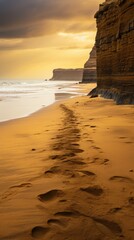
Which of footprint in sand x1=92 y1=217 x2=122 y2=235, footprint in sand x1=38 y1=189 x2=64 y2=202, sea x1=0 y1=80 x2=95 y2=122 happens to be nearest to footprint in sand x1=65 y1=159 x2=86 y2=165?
footprint in sand x1=38 y1=189 x2=64 y2=202

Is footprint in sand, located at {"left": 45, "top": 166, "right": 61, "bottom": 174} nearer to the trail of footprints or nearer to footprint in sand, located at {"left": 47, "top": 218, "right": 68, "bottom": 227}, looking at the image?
the trail of footprints

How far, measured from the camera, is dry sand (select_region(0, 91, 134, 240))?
8.01 feet

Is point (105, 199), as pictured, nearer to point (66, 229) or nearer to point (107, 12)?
point (66, 229)

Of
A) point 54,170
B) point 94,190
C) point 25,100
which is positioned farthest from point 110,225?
point 25,100

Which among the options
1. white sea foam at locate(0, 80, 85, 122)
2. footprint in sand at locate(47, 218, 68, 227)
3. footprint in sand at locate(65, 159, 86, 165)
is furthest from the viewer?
white sea foam at locate(0, 80, 85, 122)

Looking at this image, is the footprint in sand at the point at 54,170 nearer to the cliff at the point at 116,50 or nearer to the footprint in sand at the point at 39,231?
the footprint in sand at the point at 39,231

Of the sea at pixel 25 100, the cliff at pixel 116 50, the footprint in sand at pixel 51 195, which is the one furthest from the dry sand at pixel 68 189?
the cliff at pixel 116 50

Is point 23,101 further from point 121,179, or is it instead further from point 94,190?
point 94,190

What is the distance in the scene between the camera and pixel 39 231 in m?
2.42

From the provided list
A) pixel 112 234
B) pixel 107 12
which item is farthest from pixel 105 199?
pixel 107 12

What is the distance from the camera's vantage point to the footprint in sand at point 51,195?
10.1 ft

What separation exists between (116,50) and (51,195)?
41.4ft

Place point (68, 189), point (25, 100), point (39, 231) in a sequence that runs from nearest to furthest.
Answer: point (39, 231), point (68, 189), point (25, 100)

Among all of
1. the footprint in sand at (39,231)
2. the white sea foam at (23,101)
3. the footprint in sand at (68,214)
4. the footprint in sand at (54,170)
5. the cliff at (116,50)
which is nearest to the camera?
the footprint in sand at (39,231)
